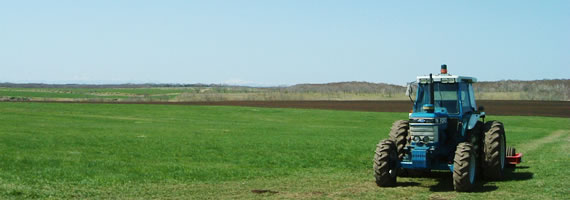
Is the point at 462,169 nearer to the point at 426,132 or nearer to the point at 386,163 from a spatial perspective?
the point at 426,132

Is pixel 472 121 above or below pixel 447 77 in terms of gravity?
below

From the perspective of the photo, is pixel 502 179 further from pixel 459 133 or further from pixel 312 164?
pixel 312 164

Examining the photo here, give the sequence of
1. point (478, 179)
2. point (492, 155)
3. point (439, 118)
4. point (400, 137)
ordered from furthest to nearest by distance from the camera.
→ point (478, 179)
point (400, 137)
point (492, 155)
point (439, 118)

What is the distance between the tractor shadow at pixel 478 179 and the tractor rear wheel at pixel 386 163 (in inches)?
39.4

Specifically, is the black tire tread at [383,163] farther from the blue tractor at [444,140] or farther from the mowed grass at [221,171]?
the mowed grass at [221,171]

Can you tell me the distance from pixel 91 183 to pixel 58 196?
7.00ft

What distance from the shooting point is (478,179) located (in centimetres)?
1681

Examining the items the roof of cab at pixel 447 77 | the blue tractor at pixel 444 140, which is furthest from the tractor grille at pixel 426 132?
the roof of cab at pixel 447 77

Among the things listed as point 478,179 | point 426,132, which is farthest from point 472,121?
point 426,132

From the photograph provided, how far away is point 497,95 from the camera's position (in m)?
123

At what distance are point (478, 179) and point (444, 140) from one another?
1.84 m

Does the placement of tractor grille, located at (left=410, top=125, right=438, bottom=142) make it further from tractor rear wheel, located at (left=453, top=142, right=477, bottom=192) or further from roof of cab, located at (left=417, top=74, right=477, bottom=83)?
roof of cab, located at (left=417, top=74, right=477, bottom=83)

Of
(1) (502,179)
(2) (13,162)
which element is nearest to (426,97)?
(1) (502,179)

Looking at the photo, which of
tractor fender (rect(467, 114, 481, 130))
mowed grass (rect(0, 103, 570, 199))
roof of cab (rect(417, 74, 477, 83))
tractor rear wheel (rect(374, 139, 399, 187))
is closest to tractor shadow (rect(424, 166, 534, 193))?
mowed grass (rect(0, 103, 570, 199))
